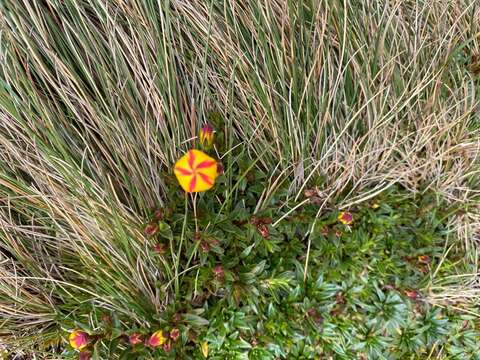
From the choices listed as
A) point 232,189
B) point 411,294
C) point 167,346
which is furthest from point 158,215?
point 411,294

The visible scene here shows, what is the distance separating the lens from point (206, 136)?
1.06m

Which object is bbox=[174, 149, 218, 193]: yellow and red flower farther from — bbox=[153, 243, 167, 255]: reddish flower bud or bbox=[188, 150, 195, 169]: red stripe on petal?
bbox=[153, 243, 167, 255]: reddish flower bud

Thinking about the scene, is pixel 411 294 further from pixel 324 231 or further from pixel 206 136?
pixel 206 136

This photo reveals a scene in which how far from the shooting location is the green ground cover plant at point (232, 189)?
113cm

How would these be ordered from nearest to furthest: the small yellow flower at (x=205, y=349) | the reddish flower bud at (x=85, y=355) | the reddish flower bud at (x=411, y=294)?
the reddish flower bud at (x=85, y=355) < the small yellow flower at (x=205, y=349) < the reddish flower bud at (x=411, y=294)

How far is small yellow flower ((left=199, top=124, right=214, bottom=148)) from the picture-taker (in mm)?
1058

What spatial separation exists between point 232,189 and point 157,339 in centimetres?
38

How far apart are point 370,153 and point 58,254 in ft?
2.90

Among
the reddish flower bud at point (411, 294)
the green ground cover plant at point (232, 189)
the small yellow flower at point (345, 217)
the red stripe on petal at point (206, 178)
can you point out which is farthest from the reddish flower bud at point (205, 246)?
the reddish flower bud at point (411, 294)

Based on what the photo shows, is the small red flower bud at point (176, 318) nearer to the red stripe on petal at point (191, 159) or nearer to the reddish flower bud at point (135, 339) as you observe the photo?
the reddish flower bud at point (135, 339)

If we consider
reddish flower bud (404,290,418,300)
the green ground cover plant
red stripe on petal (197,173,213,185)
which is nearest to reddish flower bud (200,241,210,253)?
the green ground cover plant

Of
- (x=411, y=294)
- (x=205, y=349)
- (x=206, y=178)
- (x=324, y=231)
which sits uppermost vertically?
(x=206, y=178)

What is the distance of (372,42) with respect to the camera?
1.34 metres

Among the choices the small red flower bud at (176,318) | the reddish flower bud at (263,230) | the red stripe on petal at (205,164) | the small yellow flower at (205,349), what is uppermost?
the red stripe on petal at (205,164)
